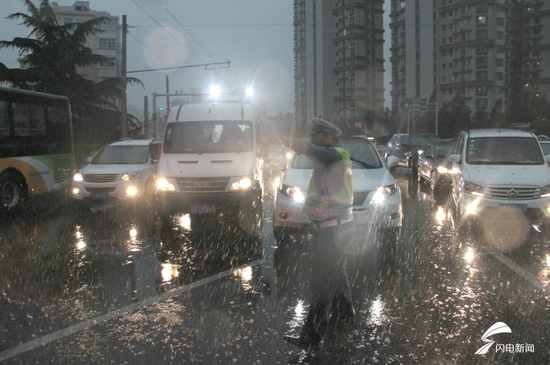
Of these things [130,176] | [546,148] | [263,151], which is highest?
[263,151]

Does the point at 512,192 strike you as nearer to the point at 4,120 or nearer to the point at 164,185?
the point at 164,185

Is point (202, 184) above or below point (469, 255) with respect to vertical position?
above

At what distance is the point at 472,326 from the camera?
13.8 feet

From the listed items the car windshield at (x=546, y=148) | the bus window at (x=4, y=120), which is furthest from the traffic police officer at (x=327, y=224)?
the car windshield at (x=546, y=148)

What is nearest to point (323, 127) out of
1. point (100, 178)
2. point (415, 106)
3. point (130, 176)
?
point (130, 176)

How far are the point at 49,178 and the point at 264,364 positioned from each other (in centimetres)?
1107

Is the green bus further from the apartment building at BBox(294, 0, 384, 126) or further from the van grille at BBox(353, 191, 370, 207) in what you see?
the apartment building at BBox(294, 0, 384, 126)

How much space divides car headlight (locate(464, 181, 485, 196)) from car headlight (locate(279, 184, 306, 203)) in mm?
3648

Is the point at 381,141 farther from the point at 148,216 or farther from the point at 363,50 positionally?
the point at 148,216

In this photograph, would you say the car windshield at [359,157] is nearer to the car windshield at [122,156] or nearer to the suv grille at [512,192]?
the suv grille at [512,192]

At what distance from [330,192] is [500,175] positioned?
619 cm

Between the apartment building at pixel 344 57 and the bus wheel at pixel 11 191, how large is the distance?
3335 inches

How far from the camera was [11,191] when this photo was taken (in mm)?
11438

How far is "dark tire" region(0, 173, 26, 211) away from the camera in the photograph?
11.0 metres
